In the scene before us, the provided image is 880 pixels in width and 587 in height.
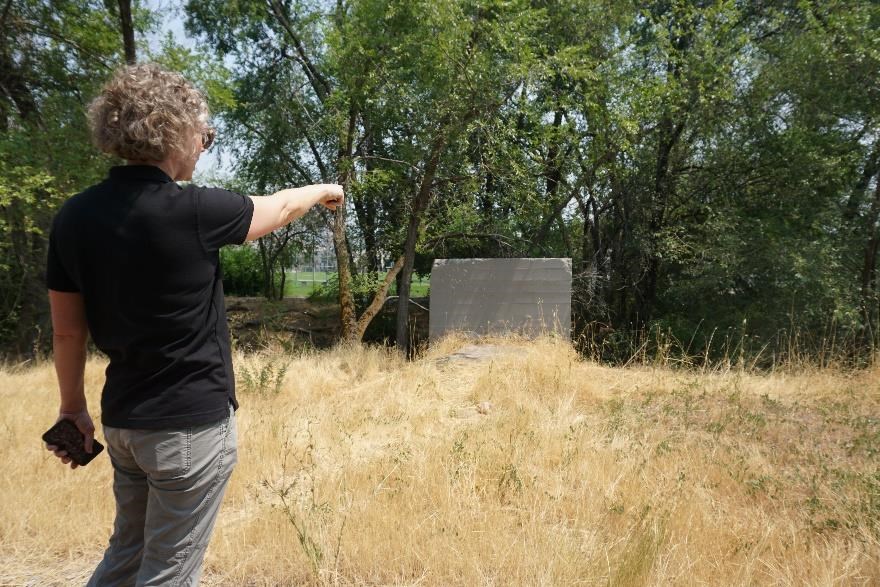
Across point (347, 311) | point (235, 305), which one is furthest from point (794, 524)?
point (235, 305)

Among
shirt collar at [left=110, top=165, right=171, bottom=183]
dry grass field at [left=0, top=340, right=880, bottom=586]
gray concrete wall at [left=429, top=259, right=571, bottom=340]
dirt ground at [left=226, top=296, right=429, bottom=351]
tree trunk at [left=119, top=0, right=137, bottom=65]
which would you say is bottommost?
dirt ground at [left=226, top=296, right=429, bottom=351]

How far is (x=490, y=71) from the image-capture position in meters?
10.6

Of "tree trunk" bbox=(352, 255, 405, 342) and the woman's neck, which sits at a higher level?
the woman's neck

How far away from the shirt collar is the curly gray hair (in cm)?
3

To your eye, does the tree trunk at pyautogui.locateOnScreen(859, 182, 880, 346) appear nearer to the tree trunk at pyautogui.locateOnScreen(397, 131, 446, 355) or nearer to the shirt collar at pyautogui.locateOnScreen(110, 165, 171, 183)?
the tree trunk at pyautogui.locateOnScreen(397, 131, 446, 355)

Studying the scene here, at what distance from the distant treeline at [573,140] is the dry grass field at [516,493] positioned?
4.38 metres

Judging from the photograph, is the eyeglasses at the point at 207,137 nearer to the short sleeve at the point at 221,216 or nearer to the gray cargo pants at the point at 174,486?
the short sleeve at the point at 221,216

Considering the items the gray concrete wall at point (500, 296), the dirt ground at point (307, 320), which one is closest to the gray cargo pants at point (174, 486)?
the gray concrete wall at point (500, 296)

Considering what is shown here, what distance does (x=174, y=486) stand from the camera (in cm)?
162

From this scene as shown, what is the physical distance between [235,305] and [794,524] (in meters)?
17.2

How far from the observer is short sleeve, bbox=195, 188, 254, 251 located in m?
1.60

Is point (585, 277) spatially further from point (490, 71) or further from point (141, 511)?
point (141, 511)

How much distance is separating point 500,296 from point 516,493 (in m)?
7.74

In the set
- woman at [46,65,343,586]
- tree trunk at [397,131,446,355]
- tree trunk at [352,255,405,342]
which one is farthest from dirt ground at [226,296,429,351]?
woman at [46,65,343,586]
